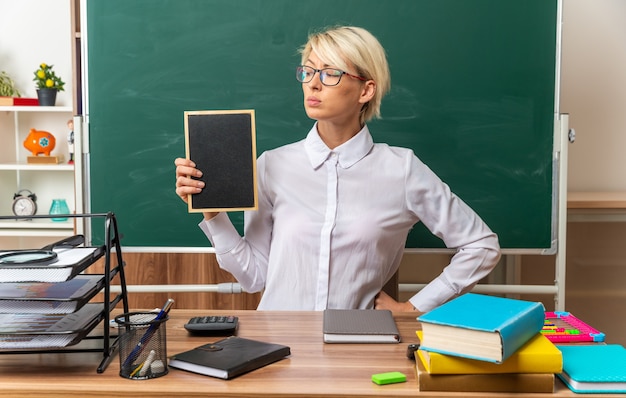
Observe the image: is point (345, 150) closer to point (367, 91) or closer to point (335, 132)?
point (335, 132)

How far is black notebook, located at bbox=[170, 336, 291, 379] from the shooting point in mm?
1226

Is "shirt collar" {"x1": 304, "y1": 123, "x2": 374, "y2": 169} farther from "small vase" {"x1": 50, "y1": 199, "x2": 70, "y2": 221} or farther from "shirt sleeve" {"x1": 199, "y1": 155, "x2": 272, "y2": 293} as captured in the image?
"small vase" {"x1": 50, "y1": 199, "x2": 70, "y2": 221}

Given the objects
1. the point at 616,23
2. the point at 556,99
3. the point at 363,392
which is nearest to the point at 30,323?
the point at 363,392

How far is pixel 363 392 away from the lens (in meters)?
1.14

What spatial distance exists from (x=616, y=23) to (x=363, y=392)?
8.90 feet

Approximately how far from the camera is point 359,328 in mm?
1473

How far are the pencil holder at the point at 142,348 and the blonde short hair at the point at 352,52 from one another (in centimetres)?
104

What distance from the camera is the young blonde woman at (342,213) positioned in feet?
6.73

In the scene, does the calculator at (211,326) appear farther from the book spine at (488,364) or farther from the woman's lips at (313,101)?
the woman's lips at (313,101)

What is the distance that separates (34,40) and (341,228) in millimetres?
3143

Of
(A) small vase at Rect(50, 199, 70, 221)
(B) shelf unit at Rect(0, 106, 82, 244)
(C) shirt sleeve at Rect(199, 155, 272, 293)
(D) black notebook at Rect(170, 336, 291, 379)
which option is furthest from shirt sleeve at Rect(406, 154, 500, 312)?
(A) small vase at Rect(50, 199, 70, 221)

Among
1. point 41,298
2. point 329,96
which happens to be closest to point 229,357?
point 41,298

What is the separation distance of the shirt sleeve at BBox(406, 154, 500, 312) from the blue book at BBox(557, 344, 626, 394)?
80 centimetres

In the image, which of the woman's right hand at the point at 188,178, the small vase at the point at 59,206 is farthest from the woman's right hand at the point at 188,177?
the small vase at the point at 59,206
